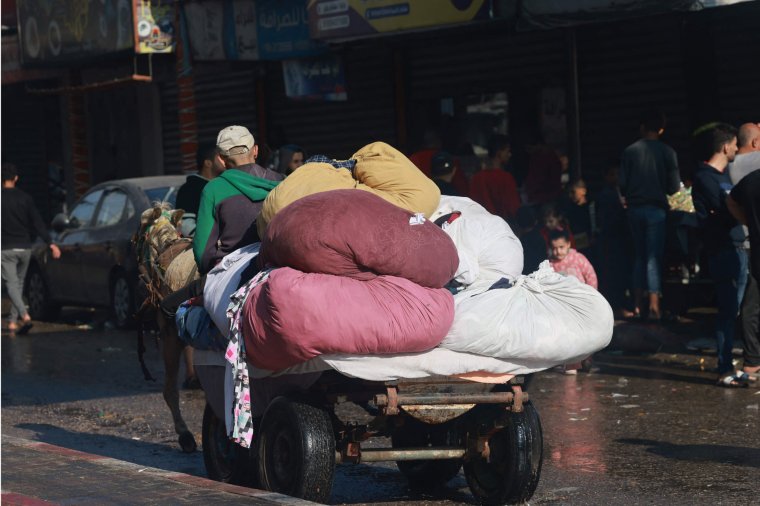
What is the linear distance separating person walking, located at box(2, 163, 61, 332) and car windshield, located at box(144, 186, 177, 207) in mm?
1424

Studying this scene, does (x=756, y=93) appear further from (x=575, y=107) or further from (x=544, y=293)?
(x=544, y=293)

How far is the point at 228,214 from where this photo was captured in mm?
7445

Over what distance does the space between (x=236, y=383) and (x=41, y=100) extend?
78.1 feet

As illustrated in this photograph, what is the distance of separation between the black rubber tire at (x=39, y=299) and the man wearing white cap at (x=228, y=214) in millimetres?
10726

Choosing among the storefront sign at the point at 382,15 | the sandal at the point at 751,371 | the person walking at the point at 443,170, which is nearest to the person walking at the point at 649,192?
the person walking at the point at 443,170

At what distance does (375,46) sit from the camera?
63.9 ft

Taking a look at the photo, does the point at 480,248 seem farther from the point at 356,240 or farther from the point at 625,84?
the point at 625,84

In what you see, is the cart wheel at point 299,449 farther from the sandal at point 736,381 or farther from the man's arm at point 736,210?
the sandal at point 736,381

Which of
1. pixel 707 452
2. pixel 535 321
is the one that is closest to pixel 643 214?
pixel 707 452

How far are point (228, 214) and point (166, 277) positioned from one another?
1743 millimetres

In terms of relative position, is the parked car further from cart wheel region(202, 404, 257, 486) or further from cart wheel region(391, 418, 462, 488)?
cart wheel region(391, 418, 462, 488)

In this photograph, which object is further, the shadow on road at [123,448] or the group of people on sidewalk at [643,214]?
the group of people on sidewalk at [643,214]

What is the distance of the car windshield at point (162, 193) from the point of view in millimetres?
15836

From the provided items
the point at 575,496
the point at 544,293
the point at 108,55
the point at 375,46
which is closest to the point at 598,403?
the point at 575,496
